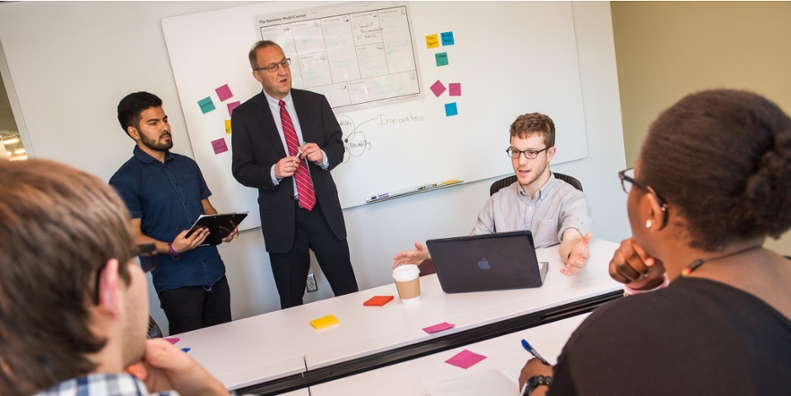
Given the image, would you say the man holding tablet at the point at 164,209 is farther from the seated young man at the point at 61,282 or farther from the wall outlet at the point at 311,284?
the seated young man at the point at 61,282

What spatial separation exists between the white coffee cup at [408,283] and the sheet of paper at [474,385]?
56 centimetres

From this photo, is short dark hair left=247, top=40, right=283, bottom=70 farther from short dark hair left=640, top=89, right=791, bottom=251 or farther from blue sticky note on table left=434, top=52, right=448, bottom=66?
short dark hair left=640, top=89, right=791, bottom=251

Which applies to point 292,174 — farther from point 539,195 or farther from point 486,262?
point 486,262

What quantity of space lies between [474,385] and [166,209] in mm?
2051

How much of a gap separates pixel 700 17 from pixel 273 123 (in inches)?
120

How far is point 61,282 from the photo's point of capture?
62 centimetres

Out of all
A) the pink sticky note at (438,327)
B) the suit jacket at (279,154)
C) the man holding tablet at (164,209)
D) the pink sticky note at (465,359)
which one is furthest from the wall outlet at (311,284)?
the pink sticky note at (465,359)

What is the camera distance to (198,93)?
3.38 metres

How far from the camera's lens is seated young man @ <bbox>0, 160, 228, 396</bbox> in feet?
1.96

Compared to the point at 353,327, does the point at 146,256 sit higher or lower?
higher

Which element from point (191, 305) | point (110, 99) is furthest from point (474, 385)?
point (110, 99)

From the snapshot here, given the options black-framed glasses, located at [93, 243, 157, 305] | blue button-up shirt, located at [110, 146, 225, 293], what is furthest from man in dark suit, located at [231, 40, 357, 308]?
black-framed glasses, located at [93, 243, 157, 305]

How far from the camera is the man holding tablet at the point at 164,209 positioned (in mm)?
2689

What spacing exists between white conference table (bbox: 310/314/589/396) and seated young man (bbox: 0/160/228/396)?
755 mm
